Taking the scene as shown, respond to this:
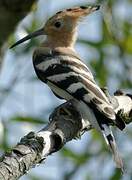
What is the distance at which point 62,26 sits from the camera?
4.71 meters

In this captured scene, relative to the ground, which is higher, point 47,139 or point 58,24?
point 47,139

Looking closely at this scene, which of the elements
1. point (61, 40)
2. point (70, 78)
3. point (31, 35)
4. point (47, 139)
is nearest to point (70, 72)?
point (70, 78)

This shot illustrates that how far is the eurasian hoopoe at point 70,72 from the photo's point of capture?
115 inches

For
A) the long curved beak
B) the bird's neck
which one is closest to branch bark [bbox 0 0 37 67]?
the long curved beak

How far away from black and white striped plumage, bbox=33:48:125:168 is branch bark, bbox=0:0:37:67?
1.76 feet

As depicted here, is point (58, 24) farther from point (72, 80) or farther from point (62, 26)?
point (72, 80)

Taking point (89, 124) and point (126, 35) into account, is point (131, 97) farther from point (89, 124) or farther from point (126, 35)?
point (126, 35)

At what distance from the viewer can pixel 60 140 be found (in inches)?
94.0

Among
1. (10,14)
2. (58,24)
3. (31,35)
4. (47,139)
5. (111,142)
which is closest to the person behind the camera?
(47,139)

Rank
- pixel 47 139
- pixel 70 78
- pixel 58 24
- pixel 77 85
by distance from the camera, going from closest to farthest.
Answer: pixel 47 139 < pixel 77 85 < pixel 70 78 < pixel 58 24

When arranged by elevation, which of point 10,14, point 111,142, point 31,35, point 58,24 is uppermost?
point 10,14

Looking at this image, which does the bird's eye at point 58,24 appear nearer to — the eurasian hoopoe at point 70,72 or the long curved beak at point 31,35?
the eurasian hoopoe at point 70,72

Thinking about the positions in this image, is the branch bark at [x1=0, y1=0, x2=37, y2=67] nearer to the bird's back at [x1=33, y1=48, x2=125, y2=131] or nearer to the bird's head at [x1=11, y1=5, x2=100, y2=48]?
the bird's back at [x1=33, y1=48, x2=125, y2=131]

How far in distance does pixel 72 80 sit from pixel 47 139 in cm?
121
